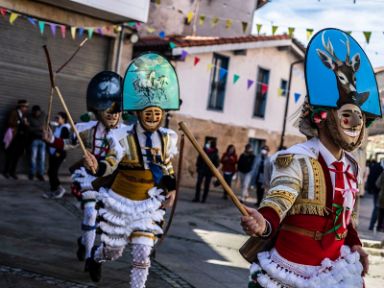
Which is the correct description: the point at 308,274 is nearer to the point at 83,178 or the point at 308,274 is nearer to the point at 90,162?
the point at 90,162

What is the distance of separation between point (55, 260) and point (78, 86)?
964cm

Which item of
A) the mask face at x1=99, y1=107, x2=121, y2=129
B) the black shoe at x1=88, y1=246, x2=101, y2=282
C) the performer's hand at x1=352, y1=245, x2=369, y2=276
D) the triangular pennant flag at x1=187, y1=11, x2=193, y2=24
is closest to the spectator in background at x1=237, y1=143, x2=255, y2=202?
the triangular pennant flag at x1=187, y1=11, x2=193, y2=24

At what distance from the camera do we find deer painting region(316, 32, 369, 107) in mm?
3377

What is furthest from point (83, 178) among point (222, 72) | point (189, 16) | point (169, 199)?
point (189, 16)

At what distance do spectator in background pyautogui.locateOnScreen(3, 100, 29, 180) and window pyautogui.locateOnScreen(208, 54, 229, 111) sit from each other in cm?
785

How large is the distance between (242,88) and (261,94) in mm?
1334

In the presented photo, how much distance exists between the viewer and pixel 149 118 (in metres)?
5.45

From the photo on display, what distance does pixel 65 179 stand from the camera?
14844 millimetres

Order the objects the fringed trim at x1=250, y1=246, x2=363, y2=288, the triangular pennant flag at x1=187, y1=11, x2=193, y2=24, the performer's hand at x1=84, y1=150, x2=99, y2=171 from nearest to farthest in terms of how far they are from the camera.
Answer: the fringed trim at x1=250, y1=246, x2=363, y2=288 < the performer's hand at x1=84, y1=150, x2=99, y2=171 < the triangular pennant flag at x1=187, y1=11, x2=193, y2=24

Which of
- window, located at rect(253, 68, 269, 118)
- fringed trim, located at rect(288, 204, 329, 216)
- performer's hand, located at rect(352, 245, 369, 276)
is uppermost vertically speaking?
window, located at rect(253, 68, 269, 118)

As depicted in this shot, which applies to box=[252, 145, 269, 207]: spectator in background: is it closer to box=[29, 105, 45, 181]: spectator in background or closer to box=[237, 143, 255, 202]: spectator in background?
box=[237, 143, 255, 202]: spectator in background

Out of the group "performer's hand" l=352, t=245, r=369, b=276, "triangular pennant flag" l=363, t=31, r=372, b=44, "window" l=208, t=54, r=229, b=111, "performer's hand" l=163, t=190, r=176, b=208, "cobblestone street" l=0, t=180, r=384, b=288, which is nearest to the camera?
"performer's hand" l=352, t=245, r=369, b=276

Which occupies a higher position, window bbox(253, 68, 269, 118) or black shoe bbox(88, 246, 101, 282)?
window bbox(253, 68, 269, 118)

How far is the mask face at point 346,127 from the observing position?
10.8ft
